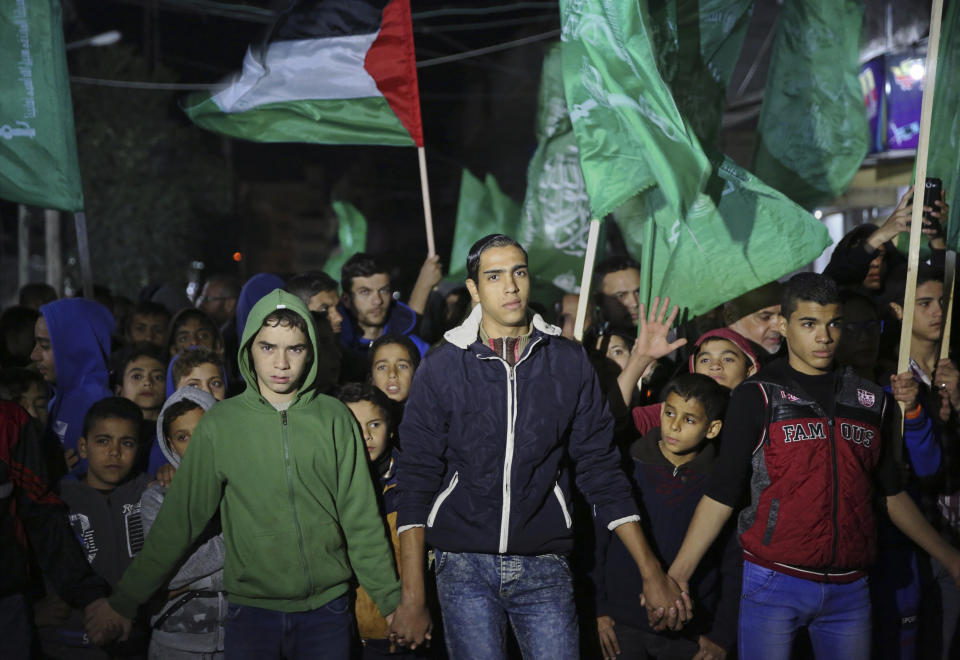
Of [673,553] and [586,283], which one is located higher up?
[586,283]

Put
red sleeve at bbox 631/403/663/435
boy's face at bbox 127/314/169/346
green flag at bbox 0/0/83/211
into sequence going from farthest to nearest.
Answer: boy's face at bbox 127/314/169/346
green flag at bbox 0/0/83/211
red sleeve at bbox 631/403/663/435

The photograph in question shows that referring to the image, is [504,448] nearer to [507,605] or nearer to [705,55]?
[507,605]

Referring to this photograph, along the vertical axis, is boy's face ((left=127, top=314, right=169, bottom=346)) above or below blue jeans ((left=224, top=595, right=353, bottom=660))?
above

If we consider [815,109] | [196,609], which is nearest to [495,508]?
[196,609]

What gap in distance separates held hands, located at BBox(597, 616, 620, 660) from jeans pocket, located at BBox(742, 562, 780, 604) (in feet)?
1.92

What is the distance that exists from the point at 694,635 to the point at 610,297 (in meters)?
2.75

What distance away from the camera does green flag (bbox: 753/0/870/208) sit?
6.67 metres

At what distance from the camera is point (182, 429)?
15.3ft

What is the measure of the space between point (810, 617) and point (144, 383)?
147 inches

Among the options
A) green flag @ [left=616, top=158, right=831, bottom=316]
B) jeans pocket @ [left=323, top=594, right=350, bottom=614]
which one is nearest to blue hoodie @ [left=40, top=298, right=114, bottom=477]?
jeans pocket @ [left=323, top=594, right=350, bottom=614]

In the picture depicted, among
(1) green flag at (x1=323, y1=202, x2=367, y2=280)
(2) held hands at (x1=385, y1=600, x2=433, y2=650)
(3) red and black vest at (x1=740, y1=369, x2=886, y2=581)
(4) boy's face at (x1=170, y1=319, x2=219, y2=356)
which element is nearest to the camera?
(2) held hands at (x1=385, y1=600, x2=433, y2=650)

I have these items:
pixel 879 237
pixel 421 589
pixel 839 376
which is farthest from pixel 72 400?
pixel 879 237

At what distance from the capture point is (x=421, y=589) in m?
3.69

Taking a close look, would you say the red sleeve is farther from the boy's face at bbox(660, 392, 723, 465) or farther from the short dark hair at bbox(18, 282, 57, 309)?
the short dark hair at bbox(18, 282, 57, 309)
